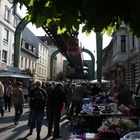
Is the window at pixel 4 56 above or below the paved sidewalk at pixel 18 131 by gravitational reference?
above

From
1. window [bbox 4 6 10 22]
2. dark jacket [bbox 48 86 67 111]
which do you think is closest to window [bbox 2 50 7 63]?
window [bbox 4 6 10 22]

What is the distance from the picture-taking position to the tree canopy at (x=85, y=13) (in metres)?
3.31

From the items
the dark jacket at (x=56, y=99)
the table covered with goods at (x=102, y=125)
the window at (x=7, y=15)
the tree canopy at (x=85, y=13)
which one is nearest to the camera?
the tree canopy at (x=85, y=13)

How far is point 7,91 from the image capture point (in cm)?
2136

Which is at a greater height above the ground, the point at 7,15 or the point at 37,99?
the point at 7,15

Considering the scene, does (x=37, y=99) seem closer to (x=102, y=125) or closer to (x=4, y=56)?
(x=102, y=125)

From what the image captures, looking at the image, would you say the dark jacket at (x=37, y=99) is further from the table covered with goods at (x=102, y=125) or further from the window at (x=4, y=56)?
the window at (x=4, y=56)

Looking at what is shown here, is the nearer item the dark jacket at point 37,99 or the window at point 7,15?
the dark jacket at point 37,99

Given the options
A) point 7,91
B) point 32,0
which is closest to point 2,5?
point 7,91

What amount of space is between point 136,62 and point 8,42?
786 inches

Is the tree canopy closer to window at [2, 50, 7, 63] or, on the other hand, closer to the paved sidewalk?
the paved sidewalk

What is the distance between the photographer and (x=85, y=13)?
3.37m

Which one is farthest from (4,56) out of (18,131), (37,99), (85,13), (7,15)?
(85,13)

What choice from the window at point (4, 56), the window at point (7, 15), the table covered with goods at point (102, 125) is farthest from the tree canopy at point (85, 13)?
the window at point (7, 15)
